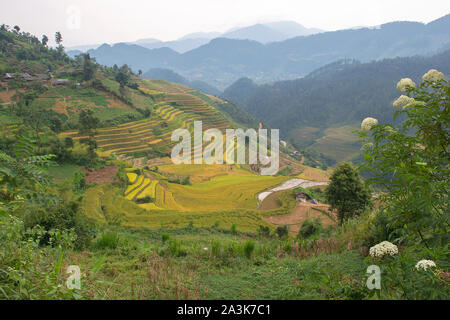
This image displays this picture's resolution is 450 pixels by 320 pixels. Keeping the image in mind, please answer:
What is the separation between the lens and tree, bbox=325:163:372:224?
1165 cm

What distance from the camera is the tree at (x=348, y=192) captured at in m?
11.6

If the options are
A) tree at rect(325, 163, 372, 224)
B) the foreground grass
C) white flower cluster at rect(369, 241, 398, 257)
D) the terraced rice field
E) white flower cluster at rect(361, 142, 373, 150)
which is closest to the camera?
white flower cluster at rect(369, 241, 398, 257)

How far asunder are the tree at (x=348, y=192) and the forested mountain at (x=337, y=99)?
270 feet

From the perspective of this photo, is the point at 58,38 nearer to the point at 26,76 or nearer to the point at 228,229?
the point at 26,76

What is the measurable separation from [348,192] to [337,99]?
121m

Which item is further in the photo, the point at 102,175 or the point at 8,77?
the point at 8,77

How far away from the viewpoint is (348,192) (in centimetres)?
1170

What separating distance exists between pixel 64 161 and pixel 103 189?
5402 millimetres

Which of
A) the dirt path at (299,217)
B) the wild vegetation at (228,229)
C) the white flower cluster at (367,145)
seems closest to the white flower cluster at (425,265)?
the wild vegetation at (228,229)

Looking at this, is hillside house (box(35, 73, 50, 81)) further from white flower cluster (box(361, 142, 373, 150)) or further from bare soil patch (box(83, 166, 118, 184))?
white flower cluster (box(361, 142, 373, 150))

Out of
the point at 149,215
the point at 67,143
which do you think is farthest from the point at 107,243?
the point at 67,143

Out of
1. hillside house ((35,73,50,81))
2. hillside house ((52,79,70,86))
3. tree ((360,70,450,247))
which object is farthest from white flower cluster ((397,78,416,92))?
hillside house ((35,73,50,81))

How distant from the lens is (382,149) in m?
2.62

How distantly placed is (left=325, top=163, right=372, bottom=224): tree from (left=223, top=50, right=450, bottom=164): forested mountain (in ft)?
270
